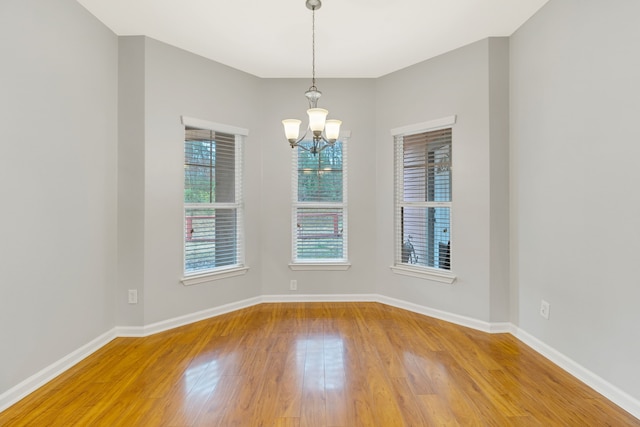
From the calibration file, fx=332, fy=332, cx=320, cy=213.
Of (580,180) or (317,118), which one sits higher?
(317,118)

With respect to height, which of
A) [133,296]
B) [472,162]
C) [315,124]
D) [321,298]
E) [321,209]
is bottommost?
[321,298]

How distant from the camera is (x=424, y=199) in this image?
153 inches

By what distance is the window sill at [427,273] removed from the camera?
361cm

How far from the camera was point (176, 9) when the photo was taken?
2.82m

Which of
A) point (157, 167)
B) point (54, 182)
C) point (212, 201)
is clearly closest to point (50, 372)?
point (54, 182)

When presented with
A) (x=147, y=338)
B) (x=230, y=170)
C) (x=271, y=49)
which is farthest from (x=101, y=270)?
(x=271, y=49)

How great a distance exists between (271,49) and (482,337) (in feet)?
11.8

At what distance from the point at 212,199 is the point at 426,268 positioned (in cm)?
260

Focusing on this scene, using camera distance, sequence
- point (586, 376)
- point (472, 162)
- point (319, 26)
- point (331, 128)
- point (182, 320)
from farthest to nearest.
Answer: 1. point (182, 320)
2. point (472, 162)
3. point (319, 26)
4. point (331, 128)
5. point (586, 376)

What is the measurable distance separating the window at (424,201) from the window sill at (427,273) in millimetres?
10

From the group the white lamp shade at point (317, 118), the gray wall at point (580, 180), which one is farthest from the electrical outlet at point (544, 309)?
the white lamp shade at point (317, 118)

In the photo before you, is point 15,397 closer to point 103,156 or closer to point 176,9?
point 103,156

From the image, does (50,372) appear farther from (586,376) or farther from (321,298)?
(586,376)

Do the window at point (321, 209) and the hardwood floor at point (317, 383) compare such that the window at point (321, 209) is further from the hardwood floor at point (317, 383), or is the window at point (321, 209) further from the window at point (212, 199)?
the hardwood floor at point (317, 383)
